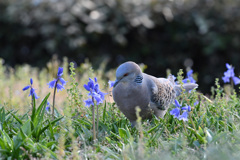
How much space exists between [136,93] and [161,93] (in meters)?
0.44

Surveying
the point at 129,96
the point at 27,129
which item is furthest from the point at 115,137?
the point at 27,129

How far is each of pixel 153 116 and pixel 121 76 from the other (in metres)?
0.66

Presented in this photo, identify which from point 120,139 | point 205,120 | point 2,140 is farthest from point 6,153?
point 205,120

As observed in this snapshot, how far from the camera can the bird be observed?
11.1 ft

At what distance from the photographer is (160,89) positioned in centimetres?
381

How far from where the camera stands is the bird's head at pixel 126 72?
Answer: 10.9 ft

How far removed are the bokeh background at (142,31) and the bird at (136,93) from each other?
4.92 m

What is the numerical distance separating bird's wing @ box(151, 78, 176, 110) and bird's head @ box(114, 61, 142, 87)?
1.20 ft

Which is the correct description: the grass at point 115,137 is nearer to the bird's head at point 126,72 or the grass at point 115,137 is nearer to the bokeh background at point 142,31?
the bird's head at point 126,72

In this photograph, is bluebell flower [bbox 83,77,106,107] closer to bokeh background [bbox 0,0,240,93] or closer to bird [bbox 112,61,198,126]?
bird [bbox 112,61,198,126]

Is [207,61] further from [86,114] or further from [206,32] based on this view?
[86,114]

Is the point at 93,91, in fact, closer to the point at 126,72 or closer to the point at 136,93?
the point at 126,72

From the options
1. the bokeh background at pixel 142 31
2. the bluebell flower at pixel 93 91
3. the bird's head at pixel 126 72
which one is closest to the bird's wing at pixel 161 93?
the bird's head at pixel 126 72

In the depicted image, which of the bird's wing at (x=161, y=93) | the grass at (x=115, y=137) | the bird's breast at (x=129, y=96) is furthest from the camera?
the bird's wing at (x=161, y=93)
